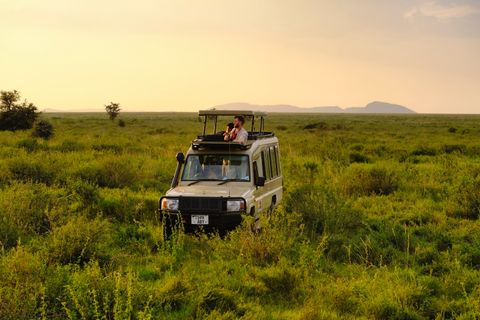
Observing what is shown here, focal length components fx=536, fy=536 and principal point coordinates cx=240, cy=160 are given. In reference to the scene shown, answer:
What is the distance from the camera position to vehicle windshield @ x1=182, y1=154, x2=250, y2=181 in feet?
32.2

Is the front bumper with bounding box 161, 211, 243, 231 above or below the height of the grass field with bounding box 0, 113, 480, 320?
above

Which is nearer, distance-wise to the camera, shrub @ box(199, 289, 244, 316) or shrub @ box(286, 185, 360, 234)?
shrub @ box(199, 289, 244, 316)

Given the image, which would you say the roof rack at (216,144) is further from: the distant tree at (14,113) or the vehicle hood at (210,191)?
the distant tree at (14,113)

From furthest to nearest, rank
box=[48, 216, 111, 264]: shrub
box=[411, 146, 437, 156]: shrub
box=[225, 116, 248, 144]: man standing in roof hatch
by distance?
box=[411, 146, 437, 156]: shrub, box=[225, 116, 248, 144]: man standing in roof hatch, box=[48, 216, 111, 264]: shrub

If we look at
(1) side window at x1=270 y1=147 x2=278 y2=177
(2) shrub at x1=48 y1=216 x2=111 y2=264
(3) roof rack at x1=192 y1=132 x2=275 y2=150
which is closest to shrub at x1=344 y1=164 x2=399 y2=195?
(1) side window at x1=270 y1=147 x2=278 y2=177

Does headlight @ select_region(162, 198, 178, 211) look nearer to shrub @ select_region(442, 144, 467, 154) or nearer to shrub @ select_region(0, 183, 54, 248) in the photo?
shrub @ select_region(0, 183, 54, 248)

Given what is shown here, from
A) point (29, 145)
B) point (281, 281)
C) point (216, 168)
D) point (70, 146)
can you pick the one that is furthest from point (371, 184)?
point (29, 145)

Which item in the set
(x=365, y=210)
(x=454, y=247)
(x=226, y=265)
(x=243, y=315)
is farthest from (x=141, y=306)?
(x=365, y=210)

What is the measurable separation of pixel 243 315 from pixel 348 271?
7.98 ft

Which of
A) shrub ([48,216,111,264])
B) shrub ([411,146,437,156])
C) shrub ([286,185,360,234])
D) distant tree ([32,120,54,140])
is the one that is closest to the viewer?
shrub ([48,216,111,264])

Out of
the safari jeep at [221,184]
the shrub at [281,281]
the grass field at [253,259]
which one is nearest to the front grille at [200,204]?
the safari jeep at [221,184]

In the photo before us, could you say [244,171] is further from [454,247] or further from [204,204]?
[454,247]

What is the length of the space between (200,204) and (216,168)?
1328 mm

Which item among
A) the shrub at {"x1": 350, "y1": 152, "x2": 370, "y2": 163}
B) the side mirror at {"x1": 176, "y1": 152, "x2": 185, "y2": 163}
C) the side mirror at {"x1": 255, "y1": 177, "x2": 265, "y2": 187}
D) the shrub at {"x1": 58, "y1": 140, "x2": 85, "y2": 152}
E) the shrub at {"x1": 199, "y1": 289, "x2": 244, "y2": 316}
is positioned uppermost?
the side mirror at {"x1": 176, "y1": 152, "x2": 185, "y2": 163}
